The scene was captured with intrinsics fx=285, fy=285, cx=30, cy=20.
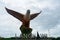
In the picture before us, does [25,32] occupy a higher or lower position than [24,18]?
lower

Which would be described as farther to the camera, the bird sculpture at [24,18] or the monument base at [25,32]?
the monument base at [25,32]

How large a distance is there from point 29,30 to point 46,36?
22.4 feet

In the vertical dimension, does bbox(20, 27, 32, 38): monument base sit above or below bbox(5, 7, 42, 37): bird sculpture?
below

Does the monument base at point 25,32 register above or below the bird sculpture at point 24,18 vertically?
below

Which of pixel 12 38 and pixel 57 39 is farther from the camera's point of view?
pixel 57 39

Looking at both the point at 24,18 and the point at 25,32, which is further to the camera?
the point at 25,32

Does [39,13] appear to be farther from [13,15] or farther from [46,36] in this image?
[46,36]

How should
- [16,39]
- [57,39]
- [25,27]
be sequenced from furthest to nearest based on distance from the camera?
[57,39], [16,39], [25,27]

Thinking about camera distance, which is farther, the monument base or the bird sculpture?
the monument base

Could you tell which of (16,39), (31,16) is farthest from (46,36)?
(31,16)

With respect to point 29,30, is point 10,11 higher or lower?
higher

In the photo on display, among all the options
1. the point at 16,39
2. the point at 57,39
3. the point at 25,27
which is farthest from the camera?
the point at 57,39

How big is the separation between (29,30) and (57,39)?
440 inches

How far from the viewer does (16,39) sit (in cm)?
3600
